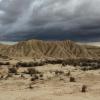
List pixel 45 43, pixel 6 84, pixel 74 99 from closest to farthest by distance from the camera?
1. pixel 74 99
2. pixel 6 84
3. pixel 45 43

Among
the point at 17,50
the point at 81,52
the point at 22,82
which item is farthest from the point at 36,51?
the point at 22,82

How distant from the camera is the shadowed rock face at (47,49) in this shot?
149 metres

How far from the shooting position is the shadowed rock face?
149262 mm

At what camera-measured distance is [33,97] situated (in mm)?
19578

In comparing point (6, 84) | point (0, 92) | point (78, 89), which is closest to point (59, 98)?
point (78, 89)

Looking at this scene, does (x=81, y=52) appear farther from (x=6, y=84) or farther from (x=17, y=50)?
(x=6, y=84)

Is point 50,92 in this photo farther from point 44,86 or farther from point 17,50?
point 17,50

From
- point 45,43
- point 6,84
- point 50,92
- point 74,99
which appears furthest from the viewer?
point 45,43

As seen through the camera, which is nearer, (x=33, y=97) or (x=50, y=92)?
(x=33, y=97)

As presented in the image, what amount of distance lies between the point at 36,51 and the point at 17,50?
29.8ft

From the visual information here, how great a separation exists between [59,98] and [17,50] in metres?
135

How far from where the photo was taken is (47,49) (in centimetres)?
15612

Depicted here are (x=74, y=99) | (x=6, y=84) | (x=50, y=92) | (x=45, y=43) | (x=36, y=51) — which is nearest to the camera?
(x=74, y=99)

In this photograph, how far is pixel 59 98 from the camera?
19.2 m
